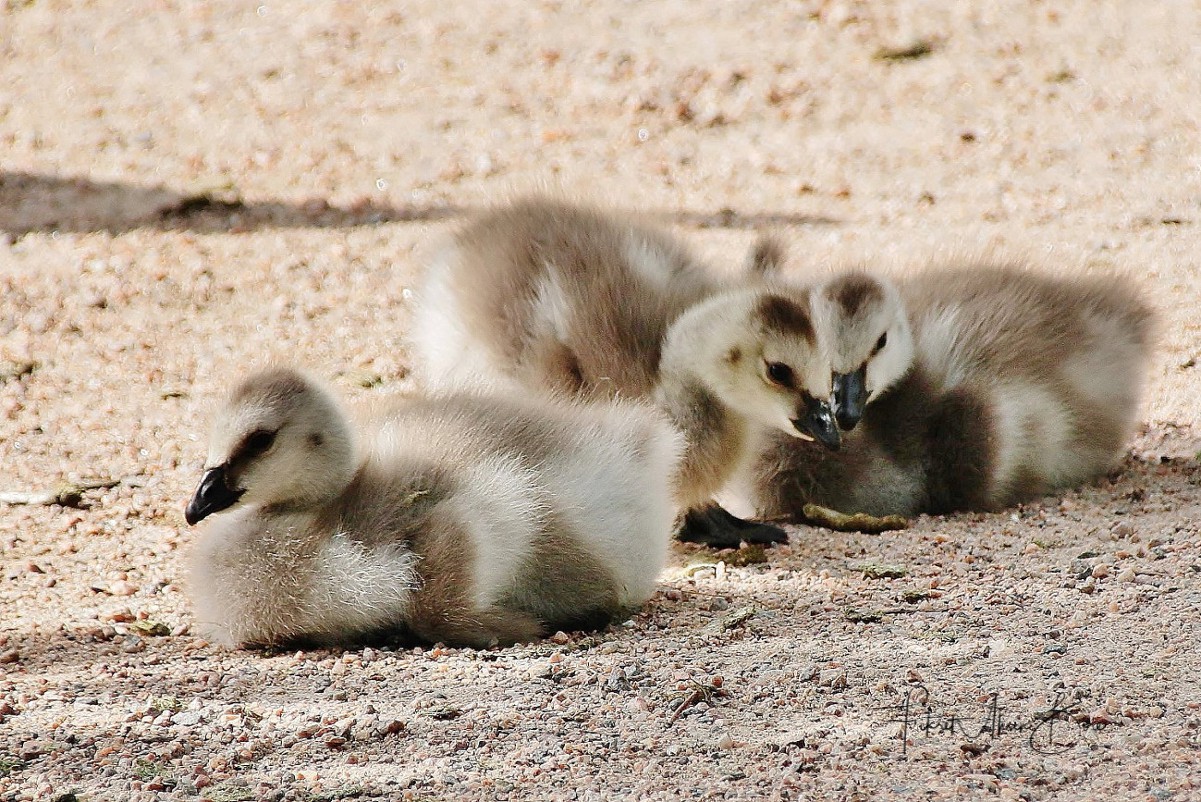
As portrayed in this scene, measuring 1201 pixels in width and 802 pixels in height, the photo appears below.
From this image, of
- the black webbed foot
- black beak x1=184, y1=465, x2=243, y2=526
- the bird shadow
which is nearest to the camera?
black beak x1=184, y1=465, x2=243, y2=526

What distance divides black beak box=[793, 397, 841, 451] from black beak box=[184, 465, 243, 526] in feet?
5.27

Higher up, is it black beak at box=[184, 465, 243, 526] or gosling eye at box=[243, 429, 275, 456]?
gosling eye at box=[243, 429, 275, 456]

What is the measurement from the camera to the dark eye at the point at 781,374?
4.32 meters

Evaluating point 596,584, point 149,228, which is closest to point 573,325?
point 596,584

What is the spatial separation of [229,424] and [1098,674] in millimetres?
1936

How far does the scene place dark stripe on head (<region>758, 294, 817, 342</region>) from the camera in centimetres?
428

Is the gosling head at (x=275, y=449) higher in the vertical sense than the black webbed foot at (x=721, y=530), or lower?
higher

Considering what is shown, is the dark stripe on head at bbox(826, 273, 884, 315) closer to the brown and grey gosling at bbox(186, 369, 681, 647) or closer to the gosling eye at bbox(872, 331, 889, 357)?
the gosling eye at bbox(872, 331, 889, 357)

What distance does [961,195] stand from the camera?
7133 millimetres

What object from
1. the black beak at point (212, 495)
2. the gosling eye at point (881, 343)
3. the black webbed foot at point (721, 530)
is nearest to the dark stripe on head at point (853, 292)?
the gosling eye at point (881, 343)

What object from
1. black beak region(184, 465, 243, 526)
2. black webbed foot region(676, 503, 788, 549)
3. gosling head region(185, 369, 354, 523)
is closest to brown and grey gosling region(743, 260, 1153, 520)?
black webbed foot region(676, 503, 788, 549)
